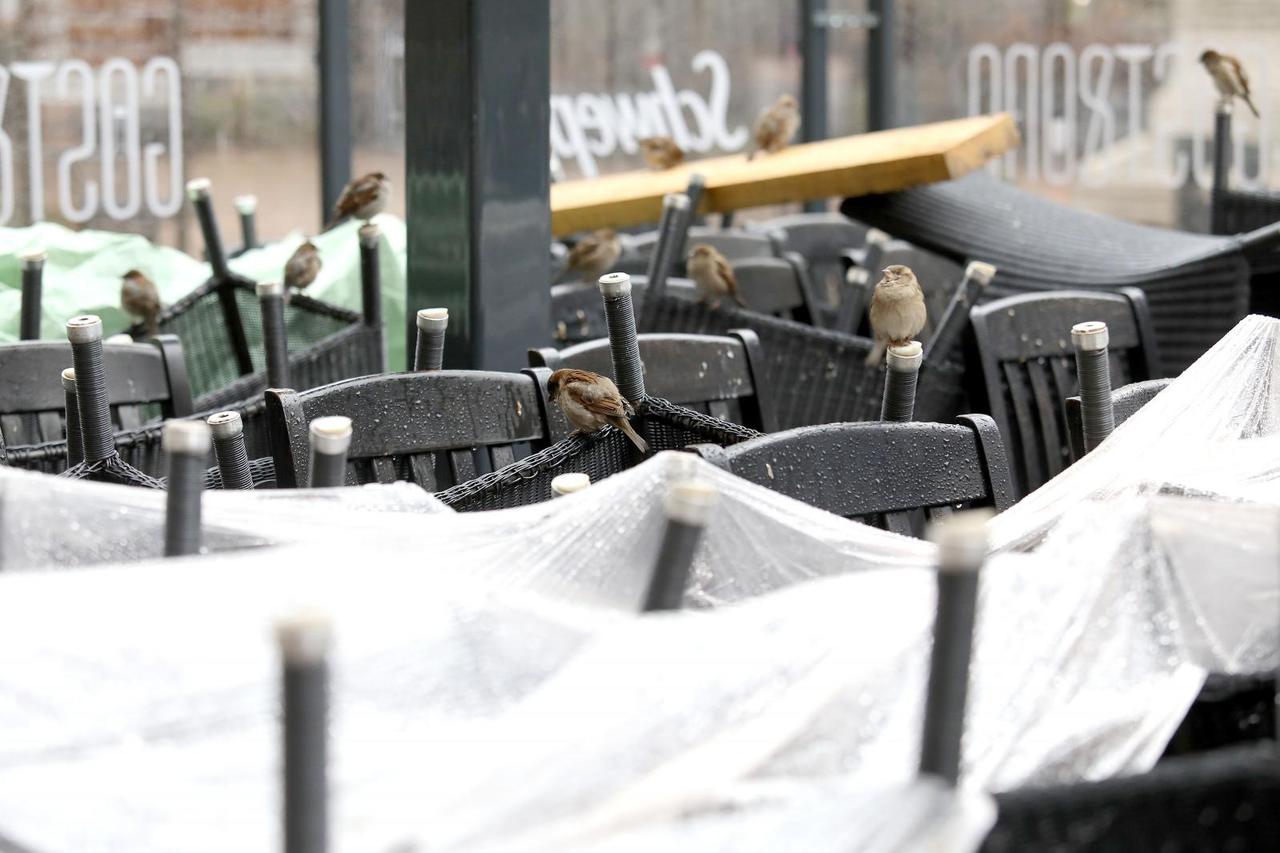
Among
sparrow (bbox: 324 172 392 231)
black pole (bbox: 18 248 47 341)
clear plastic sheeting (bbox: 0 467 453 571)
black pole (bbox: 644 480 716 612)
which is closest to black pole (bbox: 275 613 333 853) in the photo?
black pole (bbox: 644 480 716 612)

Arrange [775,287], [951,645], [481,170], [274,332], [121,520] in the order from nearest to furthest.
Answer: [951,645]
[121,520]
[274,332]
[481,170]
[775,287]

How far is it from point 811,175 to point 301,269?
4.03ft

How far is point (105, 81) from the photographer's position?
5238 millimetres

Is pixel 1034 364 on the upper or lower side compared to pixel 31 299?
lower

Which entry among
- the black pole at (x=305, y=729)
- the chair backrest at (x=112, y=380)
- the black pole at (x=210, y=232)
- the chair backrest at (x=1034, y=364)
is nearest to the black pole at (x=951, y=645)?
the black pole at (x=305, y=729)

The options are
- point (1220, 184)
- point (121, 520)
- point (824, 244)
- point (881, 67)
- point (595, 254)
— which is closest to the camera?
point (121, 520)

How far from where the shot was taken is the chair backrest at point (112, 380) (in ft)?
8.27

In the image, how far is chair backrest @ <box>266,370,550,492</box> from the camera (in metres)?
1.94

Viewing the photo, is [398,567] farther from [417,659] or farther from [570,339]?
[570,339]

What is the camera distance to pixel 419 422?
2.10 metres

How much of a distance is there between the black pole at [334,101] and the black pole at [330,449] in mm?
4239

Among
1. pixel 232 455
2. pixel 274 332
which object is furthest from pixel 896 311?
pixel 232 455

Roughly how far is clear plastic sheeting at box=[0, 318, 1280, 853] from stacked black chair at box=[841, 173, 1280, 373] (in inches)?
98.4

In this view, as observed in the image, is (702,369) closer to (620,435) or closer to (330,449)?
(620,435)
